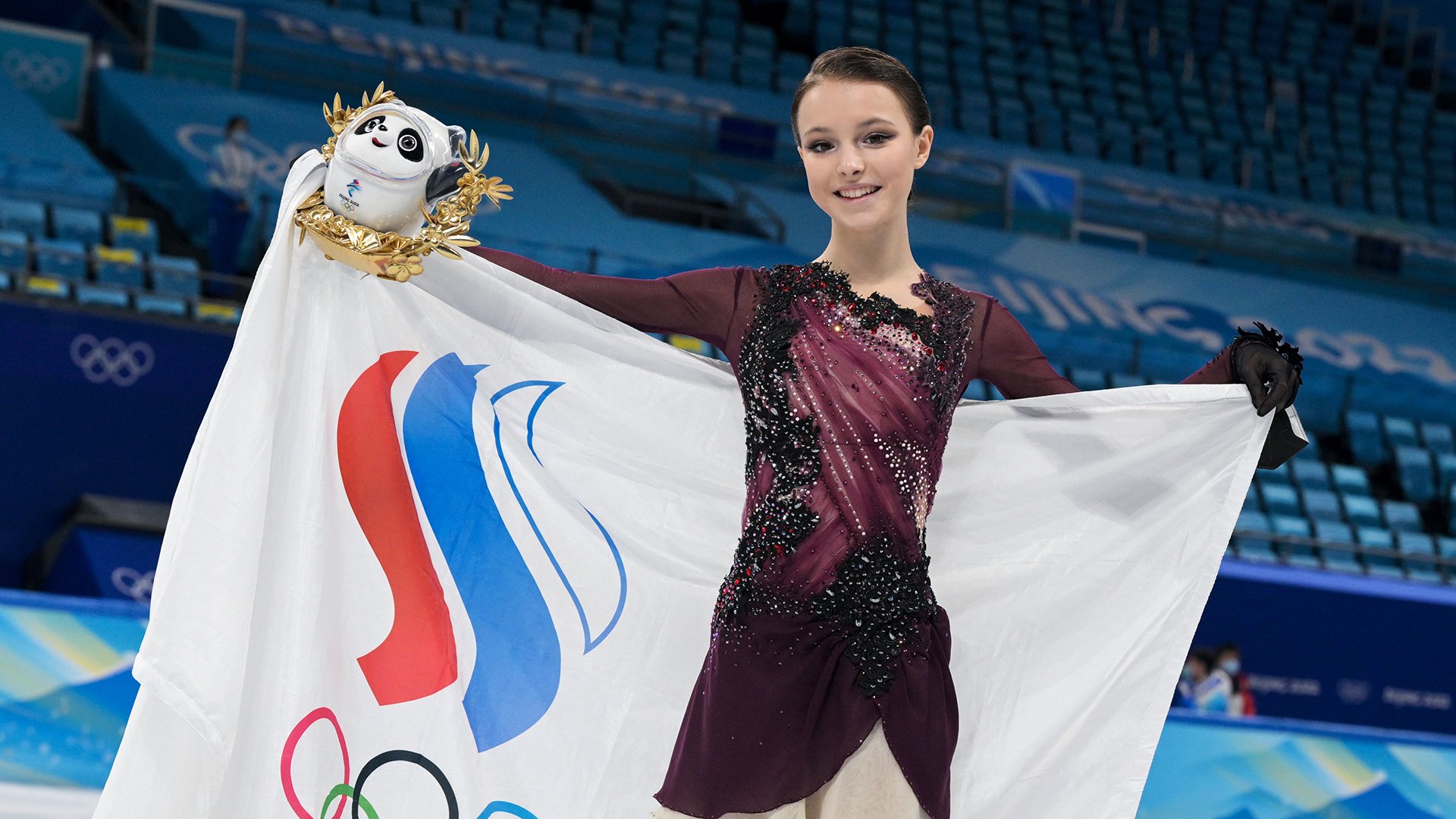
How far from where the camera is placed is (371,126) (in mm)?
2266

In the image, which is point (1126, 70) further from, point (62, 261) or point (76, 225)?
point (62, 261)

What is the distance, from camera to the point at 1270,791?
440 centimetres

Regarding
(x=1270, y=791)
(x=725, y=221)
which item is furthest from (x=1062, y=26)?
(x=1270, y=791)

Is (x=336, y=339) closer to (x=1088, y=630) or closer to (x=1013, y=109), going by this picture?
(x=1088, y=630)

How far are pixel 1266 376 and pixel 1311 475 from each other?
8.43 meters

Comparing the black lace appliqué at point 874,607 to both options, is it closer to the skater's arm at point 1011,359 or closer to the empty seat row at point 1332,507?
the skater's arm at point 1011,359

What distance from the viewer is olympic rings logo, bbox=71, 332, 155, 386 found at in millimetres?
6738

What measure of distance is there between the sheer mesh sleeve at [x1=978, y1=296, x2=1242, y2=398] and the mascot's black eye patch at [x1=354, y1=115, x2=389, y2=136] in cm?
104

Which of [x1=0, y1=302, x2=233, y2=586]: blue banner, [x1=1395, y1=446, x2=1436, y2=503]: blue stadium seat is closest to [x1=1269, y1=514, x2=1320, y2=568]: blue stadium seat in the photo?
[x1=1395, y1=446, x2=1436, y2=503]: blue stadium seat

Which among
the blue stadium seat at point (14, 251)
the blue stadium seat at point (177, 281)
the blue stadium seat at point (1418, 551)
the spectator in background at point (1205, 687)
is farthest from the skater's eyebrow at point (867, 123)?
the blue stadium seat at point (1418, 551)

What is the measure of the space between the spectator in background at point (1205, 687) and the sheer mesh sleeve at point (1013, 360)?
190 inches

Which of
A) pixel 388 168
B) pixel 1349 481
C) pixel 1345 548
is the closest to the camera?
pixel 388 168

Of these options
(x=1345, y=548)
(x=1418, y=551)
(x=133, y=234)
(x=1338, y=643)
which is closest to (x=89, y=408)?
(x=133, y=234)

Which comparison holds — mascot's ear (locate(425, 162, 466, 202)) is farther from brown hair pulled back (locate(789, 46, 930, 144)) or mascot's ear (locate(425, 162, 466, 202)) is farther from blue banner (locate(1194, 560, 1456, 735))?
blue banner (locate(1194, 560, 1456, 735))
